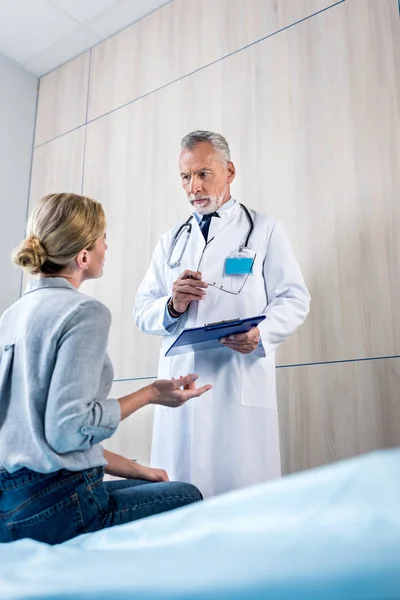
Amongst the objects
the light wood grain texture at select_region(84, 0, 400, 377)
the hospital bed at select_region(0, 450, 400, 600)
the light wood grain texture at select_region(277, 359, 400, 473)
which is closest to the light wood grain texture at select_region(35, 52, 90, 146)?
the light wood grain texture at select_region(84, 0, 400, 377)

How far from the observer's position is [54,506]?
1.13 meters

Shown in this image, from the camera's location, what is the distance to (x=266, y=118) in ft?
9.36

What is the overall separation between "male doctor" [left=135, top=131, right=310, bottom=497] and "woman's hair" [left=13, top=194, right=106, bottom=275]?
2.25ft

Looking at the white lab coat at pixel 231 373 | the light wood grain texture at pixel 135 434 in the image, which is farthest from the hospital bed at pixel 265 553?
the light wood grain texture at pixel 135 434

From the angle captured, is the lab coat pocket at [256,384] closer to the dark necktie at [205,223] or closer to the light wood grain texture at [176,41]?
the dark necktie at [205,223]

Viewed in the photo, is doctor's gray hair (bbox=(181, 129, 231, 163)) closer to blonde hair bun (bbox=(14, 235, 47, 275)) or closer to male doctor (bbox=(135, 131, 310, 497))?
male doctor (bbox=(135, 131, 310, 497))

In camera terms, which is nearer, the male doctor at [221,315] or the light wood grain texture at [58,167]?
the male doctor at [221,315]

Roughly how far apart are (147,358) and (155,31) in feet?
6.51

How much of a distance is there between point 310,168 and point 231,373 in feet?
3.55

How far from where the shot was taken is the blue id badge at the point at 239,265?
2.20 m

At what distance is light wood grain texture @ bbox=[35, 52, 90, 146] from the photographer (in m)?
3.86

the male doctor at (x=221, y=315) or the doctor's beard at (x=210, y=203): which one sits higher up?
the doctor's beard at (x=210, y=203)

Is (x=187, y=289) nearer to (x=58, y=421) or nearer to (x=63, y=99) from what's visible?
(x=58, y=421)

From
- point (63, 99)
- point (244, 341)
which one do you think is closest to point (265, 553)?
point (244, 341)
